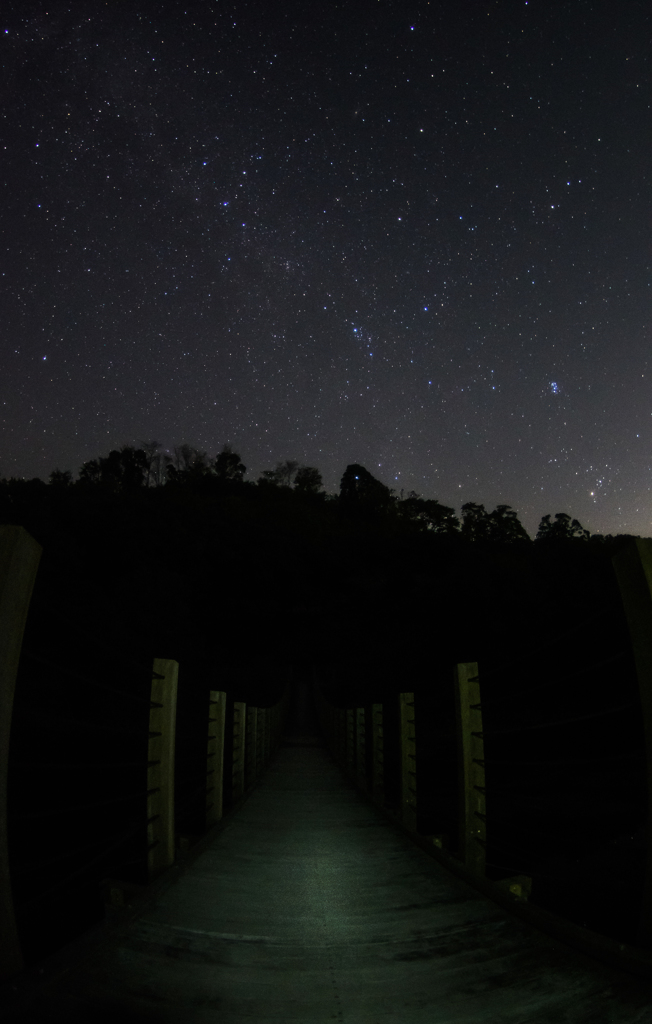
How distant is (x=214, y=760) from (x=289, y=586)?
42.2 meters

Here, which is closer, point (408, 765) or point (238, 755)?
point (408, 765)

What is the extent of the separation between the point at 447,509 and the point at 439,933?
66.1 metres

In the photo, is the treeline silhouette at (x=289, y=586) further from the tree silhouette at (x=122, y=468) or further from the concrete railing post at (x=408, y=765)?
the concrete railing post at (x=408, y=765)

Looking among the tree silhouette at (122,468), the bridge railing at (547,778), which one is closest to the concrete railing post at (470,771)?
the bridge railing at (547,778)

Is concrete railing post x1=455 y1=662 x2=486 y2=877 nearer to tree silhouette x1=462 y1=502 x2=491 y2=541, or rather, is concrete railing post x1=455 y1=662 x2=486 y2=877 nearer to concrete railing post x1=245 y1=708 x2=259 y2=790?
concrete railing post x1=245 y1=708 x2=259 y2=790

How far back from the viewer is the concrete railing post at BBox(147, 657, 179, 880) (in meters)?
2.97

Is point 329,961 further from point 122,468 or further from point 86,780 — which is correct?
point 122,468

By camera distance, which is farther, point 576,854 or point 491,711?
point 491,711

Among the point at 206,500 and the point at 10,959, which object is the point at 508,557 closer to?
the point at 206,500

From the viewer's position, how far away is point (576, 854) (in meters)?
14.5

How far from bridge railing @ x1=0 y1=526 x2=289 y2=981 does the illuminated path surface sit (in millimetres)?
307

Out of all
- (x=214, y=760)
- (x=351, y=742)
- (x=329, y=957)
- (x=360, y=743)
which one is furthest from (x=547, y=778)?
(x=329, y=957)

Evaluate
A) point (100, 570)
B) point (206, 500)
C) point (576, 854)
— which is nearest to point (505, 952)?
point (576, 854)

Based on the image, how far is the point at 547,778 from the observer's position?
20.9 m
